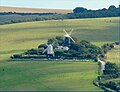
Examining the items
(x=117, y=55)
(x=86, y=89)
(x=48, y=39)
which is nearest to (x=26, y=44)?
(x=48, y=39)

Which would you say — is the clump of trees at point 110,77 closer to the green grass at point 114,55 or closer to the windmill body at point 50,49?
the green grass at point 114,55

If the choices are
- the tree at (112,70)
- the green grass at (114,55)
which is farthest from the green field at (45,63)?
the green grass at (114,55)

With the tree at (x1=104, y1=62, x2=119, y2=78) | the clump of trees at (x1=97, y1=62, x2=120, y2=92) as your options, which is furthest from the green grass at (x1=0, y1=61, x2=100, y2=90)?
the tree at (x1=104, y1=62, x2=119, y2=78)

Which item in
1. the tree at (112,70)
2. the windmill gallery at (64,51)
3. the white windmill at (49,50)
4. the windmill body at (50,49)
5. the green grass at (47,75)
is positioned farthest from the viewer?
the windmill body at (50,49)

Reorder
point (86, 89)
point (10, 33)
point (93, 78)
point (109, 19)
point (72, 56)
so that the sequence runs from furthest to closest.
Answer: point (109, 19)
point (10, 33)
point (72, 56)
point (93, 78)
point (86, 89)

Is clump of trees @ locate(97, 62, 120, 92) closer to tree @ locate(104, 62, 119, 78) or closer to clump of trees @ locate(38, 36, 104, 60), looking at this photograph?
tree @ locate(104, 62, 119, 78)

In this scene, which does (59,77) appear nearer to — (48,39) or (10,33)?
(48,39)
